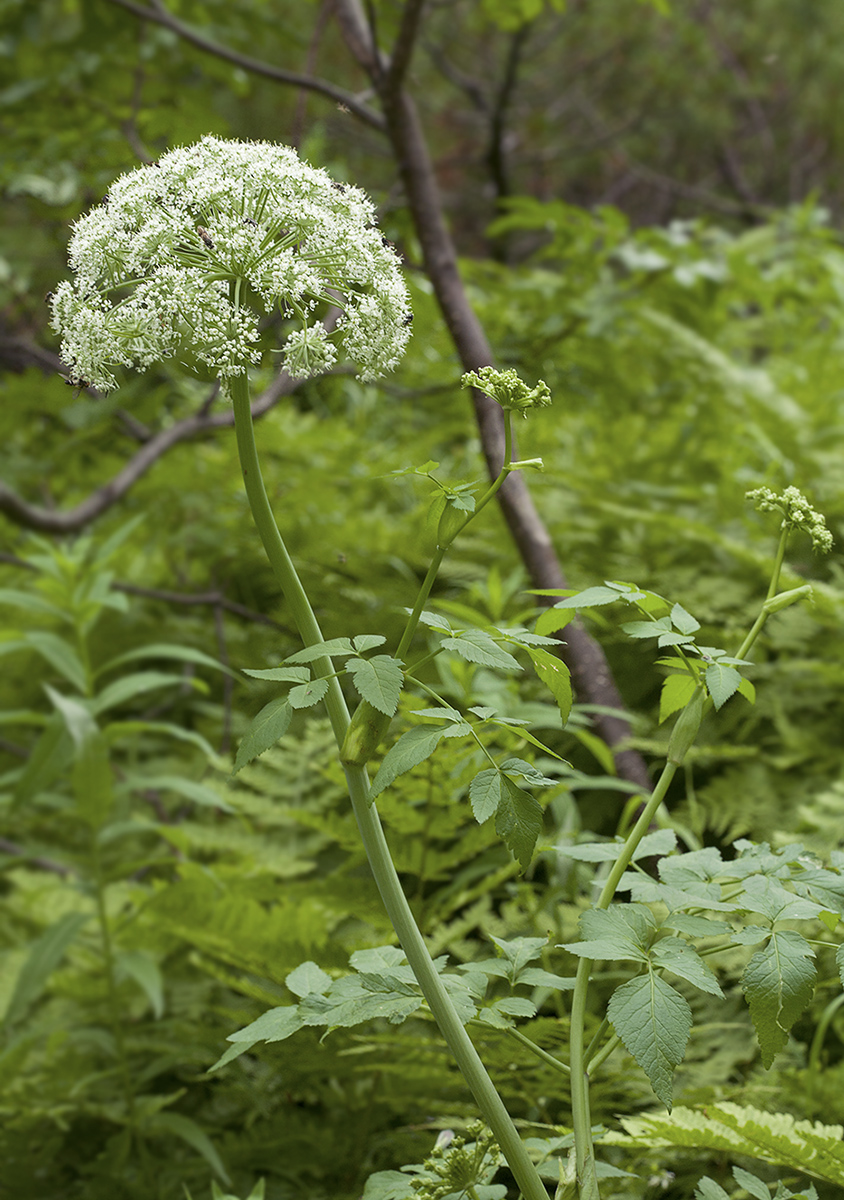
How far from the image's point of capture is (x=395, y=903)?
2.04 ft

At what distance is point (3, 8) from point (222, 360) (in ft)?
9.40

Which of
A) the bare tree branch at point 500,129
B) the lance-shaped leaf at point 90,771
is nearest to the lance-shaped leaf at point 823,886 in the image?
the lance-shaped leaf at point 90,771

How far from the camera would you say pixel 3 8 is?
2.68 m

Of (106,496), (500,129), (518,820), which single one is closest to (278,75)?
(106,496)

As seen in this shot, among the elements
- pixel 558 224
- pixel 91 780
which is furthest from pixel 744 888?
pixel 558 224

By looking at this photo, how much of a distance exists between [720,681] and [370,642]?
0.82ft

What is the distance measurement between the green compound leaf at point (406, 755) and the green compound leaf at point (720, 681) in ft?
0.63

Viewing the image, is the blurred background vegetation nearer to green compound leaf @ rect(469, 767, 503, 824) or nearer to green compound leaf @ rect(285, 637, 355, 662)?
green compound leaf @ rect(469, 767, 503, 824)

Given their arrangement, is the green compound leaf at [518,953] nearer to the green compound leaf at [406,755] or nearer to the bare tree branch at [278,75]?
the green compound leaf at [406,755]

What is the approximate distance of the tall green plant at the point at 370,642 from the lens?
58 cm

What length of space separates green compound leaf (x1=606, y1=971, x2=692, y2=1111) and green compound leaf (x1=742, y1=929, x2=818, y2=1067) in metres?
0.05

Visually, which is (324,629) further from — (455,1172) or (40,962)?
(455,1172)

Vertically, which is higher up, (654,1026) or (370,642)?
(370,642)

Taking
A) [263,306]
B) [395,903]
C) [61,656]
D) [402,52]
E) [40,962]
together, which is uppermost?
[402,52]
